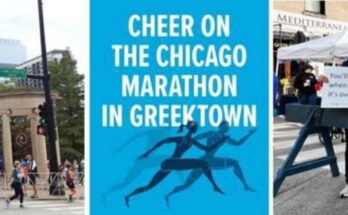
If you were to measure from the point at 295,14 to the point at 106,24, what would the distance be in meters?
23.7

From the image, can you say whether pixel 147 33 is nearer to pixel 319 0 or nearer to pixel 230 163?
pixel 230 163

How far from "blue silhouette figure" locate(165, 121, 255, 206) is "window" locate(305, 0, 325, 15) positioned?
26.4m

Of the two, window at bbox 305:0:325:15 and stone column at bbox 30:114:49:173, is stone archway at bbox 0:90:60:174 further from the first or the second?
window at bbox 305:0:325:15

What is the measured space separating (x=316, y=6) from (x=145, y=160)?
90.3ft

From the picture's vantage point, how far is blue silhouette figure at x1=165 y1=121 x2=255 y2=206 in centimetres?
204

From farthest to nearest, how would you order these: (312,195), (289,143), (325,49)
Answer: (289,143)
(325,49)
(312,195)

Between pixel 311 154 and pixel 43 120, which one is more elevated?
pixel 311 154

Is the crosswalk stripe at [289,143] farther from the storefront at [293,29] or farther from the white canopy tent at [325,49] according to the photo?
the storefront at [293,29]

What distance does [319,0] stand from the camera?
2848 centimetres

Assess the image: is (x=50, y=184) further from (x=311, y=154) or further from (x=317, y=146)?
(x=311, y=154)

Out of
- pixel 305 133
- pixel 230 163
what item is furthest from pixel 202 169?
pixel 305 133

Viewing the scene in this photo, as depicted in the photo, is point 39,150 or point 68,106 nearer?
point 39,150


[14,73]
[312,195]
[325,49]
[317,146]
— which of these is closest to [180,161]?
[312,195]

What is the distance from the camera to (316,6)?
93.7 feet
